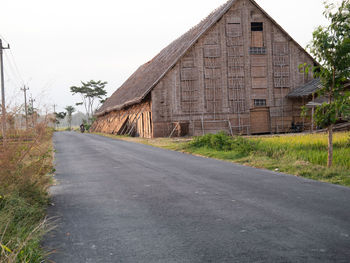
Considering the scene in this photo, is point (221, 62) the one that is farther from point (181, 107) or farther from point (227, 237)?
point (227, 237)

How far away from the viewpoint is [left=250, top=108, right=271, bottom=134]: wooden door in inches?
1075

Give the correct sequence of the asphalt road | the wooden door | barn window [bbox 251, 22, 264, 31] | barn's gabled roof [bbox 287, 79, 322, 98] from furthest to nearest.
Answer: barn window [bbox 251, 22, 264, 31] → the wooden door → barn's gabled roof [bbox 287, 79, 322, 98] → the asphalt road

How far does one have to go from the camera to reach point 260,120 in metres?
27.5

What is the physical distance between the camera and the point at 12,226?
4.27 metres

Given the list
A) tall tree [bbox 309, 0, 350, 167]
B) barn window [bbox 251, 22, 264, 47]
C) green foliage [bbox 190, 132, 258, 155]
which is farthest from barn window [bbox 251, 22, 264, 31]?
tall tree [bbox 309, 0, 350, 167]

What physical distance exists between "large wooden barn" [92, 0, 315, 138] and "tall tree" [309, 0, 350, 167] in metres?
16.5

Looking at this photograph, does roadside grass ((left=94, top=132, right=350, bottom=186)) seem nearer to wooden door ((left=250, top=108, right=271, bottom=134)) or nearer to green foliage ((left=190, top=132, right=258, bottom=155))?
green foliage ((left=190, top=132, right=258, bottom=155))

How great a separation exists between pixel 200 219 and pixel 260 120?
23527 mm

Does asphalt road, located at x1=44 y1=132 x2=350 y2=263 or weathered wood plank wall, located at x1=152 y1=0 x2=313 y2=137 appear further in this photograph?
weathered wood plank wall, located at x1=152 y1=0 x2=313 y2=137

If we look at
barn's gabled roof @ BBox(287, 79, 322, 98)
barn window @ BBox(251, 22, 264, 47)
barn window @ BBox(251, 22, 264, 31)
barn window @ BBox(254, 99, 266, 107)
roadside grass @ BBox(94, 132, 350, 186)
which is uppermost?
barn window @ BBox(251, 22, 264, 31)

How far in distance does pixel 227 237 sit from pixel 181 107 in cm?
2219

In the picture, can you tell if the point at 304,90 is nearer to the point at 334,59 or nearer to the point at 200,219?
the point at 334,59

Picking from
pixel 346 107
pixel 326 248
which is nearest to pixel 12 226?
pixel 326 248

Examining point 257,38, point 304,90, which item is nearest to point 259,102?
point 304,90
